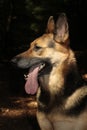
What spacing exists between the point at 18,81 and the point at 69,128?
19.1ft

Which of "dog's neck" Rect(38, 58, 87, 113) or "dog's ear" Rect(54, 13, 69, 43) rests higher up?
"dog's ear" Rect(54, 13, 69, 43)

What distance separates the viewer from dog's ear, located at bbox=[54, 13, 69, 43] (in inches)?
249

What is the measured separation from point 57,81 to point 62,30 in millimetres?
743

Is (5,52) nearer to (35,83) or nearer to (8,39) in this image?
(8,39)

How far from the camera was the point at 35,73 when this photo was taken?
20.8ft

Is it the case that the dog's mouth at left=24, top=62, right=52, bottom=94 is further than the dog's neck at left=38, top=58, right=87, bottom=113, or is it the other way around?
the dog's mouth at left=24, top=62, right=52, bottom=94

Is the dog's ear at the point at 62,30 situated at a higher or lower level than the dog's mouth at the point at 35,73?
higher

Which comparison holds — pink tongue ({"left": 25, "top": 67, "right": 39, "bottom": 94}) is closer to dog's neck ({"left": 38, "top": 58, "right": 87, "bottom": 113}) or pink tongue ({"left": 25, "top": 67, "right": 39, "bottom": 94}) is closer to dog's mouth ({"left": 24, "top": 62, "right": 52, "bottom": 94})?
dog's mouth ({"left": 24, "top": 62, "right": 52, "bottom": 94})

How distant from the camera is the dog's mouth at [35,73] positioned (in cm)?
635

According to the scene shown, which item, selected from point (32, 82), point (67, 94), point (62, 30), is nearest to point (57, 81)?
point (67, 94)

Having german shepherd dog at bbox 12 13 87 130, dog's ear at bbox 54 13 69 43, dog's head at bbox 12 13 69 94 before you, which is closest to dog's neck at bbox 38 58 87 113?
german shepherd dog at bbox 12 13 87 130

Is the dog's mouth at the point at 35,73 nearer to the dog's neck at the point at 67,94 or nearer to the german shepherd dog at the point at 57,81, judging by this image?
the german shepherd dog at the point at 57,81

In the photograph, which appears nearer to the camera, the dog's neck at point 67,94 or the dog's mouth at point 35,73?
the dog's neck at point 67,94

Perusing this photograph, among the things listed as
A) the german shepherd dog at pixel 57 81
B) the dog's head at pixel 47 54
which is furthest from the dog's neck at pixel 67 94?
the dog's head at pixel 47 54
